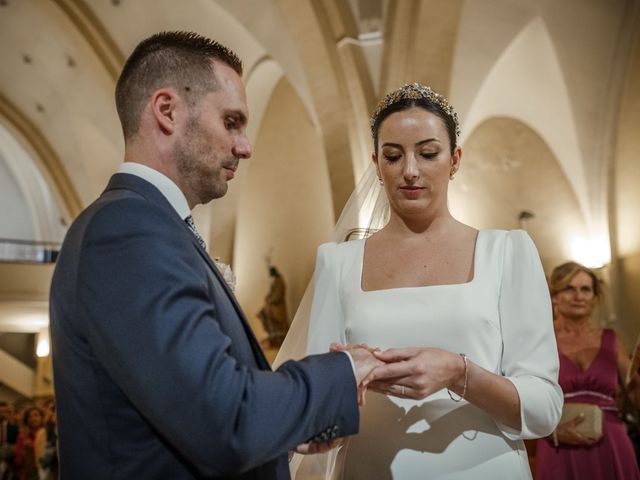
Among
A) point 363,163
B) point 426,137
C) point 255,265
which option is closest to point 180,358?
point 426,137

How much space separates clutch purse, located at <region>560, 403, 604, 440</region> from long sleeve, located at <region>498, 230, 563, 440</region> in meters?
2.36

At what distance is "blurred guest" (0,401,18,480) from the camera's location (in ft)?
38.9

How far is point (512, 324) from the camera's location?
6.31 ft

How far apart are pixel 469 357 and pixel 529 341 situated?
18 cm

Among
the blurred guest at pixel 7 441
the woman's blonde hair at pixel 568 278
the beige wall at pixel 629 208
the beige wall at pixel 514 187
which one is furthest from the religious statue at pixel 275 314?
the woman's blonde hair at pixel 568 278

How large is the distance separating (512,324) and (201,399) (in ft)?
3.53

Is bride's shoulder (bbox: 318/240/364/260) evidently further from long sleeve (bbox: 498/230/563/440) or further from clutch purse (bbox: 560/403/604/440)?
clutch purse (bbox: 560/403/604/440)

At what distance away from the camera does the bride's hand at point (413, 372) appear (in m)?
1.58

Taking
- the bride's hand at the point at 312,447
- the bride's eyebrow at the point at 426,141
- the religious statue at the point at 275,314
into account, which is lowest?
the bride's hand at the point at 312,447

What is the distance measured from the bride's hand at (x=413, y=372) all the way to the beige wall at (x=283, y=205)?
11.1 meters

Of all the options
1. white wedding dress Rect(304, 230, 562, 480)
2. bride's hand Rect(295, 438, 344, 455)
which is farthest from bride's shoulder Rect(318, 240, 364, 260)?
bride's hand Rect(295, 438, 344, 455)

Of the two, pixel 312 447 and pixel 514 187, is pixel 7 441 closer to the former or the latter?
pixel 514 187

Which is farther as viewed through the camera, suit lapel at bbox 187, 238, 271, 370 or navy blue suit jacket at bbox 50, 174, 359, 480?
suit lapel at bbox 187, 238, 271, 370

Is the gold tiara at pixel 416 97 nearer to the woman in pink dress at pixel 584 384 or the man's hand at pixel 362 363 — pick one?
the man's hand at pixel 362 363
